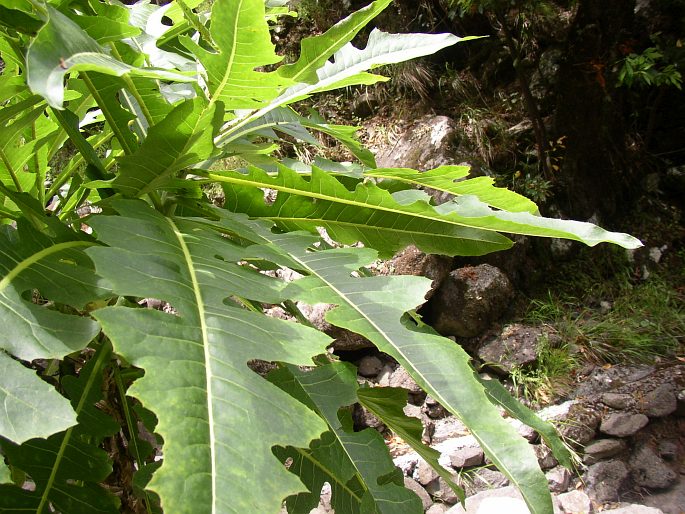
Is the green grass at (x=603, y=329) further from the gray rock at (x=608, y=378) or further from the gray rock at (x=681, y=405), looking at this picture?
the gray rock at (x=681, y=405)

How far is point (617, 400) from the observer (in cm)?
248

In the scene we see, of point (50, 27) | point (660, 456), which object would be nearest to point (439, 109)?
point (660, 456)

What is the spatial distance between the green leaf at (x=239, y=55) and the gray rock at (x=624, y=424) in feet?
7.99

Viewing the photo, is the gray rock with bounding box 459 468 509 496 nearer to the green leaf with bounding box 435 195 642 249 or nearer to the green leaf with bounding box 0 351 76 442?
the green leaf with bounding box 435 195 642 249

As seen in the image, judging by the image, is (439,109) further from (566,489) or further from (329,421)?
(329,421)

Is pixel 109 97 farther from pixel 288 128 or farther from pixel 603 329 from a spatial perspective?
pixel 603 329

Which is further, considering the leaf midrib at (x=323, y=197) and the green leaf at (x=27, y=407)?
the leaf midrib at (x=323, y=197)

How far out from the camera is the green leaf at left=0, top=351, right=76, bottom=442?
290mm

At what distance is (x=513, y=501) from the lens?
2.04 m

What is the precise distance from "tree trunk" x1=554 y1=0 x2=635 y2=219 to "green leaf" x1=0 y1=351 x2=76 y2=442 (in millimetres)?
3201

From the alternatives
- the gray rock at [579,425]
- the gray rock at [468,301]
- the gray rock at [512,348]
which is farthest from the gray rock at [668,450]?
the gray rock at [468,301]

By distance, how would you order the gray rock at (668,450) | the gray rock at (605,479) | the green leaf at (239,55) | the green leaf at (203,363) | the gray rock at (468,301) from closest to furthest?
the green leaf at (203,363), the green leaf at (239,55), the gray rock at (605,479), the gray rock at (668,450), the gray rock at (468,301)

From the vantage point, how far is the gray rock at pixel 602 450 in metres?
2.38

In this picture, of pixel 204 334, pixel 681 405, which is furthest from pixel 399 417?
pixel 681 405
